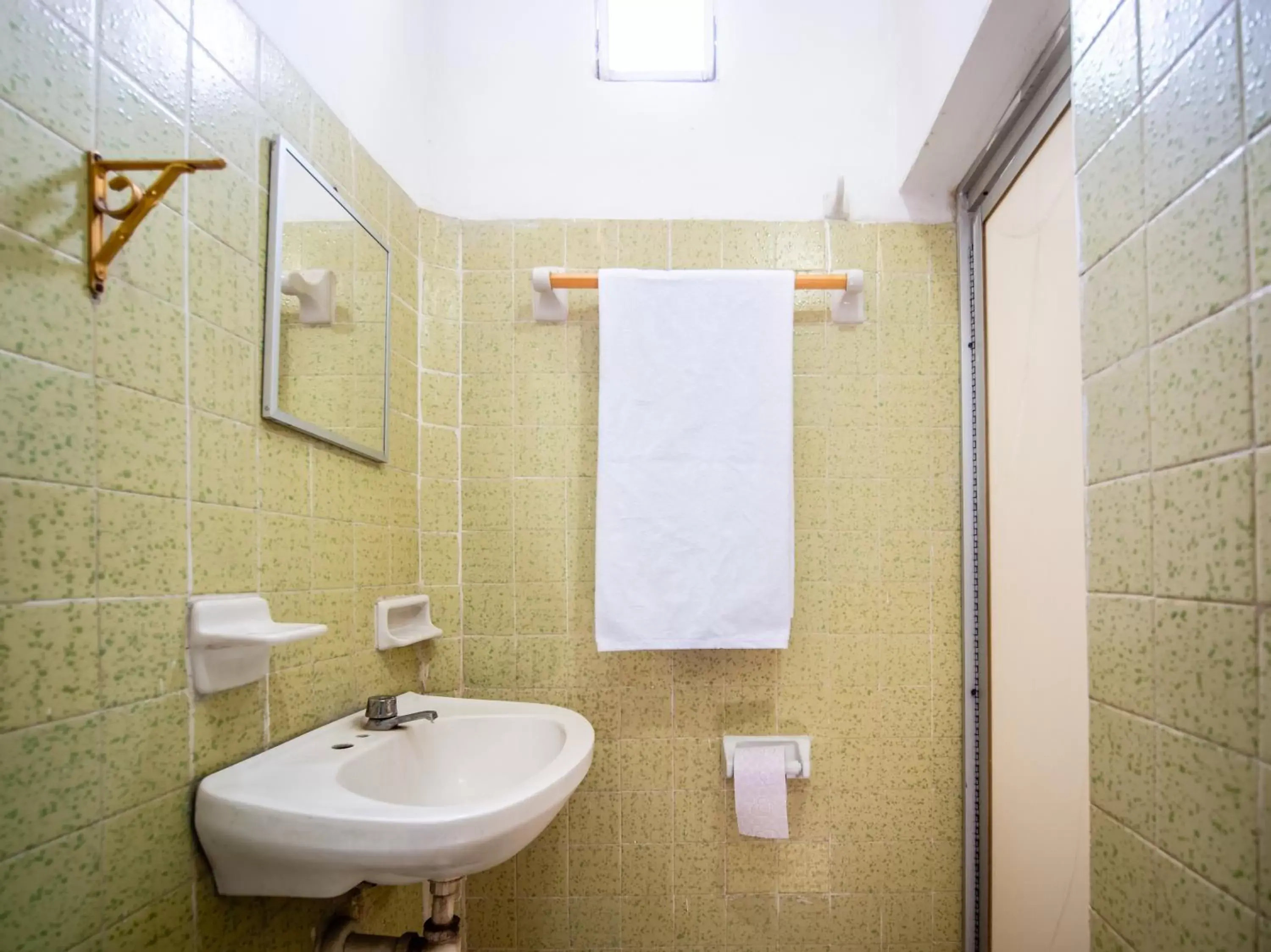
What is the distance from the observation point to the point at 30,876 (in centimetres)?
62

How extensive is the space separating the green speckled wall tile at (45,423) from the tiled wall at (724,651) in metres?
0.85

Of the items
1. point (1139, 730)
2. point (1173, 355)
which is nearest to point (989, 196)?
point (1173, 355)

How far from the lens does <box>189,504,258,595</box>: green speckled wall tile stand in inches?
33.2

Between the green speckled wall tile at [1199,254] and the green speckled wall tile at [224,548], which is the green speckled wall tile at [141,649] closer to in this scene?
the green speckled wall tile at [224,548]

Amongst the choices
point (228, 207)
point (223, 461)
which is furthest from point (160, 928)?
point (228, 207)

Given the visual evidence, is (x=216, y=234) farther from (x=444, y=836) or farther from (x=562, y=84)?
(x=562, y=84)

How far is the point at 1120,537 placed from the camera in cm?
64

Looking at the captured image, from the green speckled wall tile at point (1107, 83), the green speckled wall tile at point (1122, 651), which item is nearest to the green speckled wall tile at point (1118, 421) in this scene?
the green speckled wall tile at point (1122, 651)

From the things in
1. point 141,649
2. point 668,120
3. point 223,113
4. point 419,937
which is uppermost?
point 668,120

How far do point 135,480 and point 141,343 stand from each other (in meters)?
0.15

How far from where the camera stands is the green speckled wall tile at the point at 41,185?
61cm

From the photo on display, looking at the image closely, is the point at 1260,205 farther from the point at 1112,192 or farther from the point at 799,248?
the point at 799,248

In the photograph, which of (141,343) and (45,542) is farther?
(141,343)

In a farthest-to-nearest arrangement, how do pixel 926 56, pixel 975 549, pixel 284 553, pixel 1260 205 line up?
1. pixel 975 549
2. pixel 926 56
3. pixel 284 553
4. pixel 1260 205
